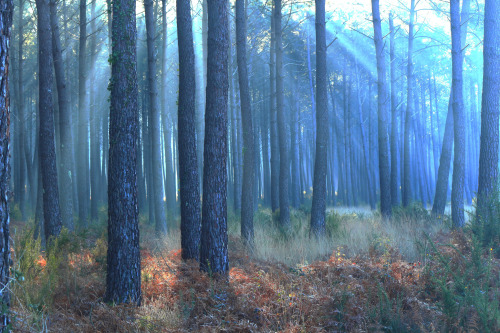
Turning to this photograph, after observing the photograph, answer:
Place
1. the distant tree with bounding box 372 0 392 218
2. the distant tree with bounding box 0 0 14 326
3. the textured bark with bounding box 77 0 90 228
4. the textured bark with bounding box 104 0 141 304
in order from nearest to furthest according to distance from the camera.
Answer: the distant tree with bounding box 0 0 14 326, the textured bark with bounding box 104 0 141 304, the textured bark with bounding box 77 0 90 228, the distant tree with bounding box 372 0 392 218

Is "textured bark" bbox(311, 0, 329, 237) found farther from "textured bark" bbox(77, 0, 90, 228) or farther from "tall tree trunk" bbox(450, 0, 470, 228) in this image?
"textured bark" bbox(77, 0, 90, 228)

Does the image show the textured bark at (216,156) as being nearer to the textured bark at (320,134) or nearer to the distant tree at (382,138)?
the textured bark at (320,134)

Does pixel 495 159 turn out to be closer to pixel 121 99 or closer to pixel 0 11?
pixel 121 99

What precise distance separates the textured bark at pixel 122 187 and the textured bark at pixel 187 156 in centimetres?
255

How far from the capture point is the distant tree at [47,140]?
970 centimetres

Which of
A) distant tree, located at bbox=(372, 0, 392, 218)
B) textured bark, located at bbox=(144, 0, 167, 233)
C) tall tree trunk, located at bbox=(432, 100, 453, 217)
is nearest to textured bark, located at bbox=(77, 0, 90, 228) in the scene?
textured bark, located at bbox=(144, 0, 167, 233)

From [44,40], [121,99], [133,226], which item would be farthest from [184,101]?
[44,40]

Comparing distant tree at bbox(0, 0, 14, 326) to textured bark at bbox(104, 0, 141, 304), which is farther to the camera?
textured bark at bbox(104, 0, 141, 304)

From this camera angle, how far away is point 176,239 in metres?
11.1

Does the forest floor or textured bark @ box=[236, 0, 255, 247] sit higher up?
textured bark @ box=[236, 0, 255, 247]

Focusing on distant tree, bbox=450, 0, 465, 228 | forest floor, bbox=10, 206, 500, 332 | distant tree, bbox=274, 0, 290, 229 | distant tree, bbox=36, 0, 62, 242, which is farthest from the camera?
distant tree, bbox=274, 0, 290, 229

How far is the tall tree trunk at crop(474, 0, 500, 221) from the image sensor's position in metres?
9.99

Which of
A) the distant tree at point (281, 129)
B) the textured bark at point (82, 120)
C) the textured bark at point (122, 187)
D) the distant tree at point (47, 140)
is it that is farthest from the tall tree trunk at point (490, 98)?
the textured bark at point (82, 120)

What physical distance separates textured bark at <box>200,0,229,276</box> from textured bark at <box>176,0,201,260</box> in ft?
4.64
